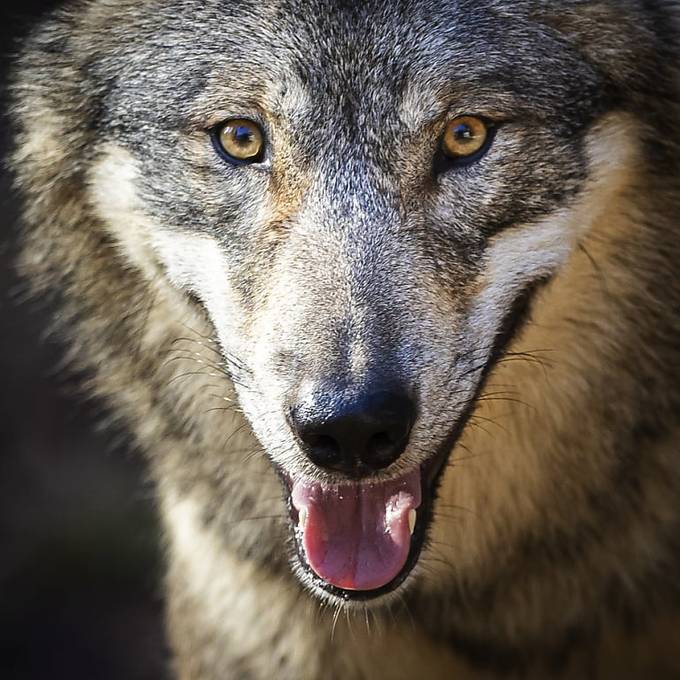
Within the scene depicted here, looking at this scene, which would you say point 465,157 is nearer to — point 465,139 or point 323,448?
point 465,139

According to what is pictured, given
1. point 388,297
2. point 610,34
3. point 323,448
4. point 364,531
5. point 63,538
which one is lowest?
point 63,538

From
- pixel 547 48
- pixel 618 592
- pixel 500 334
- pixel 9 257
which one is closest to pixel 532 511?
pixel 618 592

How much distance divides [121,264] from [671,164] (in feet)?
3.90

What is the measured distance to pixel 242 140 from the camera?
2371mm

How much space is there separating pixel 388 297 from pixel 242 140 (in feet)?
1.51

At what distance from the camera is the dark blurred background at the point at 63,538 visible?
4.61 m

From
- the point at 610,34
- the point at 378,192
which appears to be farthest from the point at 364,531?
the point at 610,34

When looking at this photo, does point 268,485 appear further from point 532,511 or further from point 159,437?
point 532,511

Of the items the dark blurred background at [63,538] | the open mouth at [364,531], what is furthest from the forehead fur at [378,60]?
the dark blurred background at [63,538]

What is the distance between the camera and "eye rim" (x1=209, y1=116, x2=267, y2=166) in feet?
7.72

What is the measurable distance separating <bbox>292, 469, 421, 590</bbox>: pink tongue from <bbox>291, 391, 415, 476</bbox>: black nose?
0.18 m

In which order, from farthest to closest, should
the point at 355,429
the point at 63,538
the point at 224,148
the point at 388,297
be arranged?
the point at 63,538
the point at 224,148
the point at 388,297
the point at 355,429

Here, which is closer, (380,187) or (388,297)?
(388,297)

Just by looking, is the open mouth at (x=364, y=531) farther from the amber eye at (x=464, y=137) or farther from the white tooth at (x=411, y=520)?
the amber eye at (x=464, y=137)
